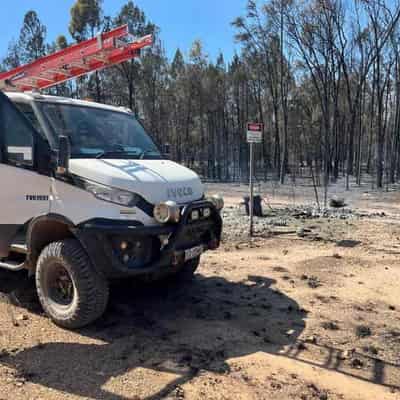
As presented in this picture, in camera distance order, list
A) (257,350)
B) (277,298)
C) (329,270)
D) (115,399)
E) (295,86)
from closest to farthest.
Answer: (115,399)
(257,350)
(277,298)
(329,270)
(295,86)

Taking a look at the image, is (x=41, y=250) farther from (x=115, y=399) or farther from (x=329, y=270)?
(x=329, y=270)

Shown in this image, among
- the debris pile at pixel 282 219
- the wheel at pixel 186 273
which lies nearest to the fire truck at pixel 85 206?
the wheel at pixel 186 273

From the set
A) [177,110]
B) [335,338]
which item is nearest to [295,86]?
[177,110]

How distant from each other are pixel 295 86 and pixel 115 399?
38213 millimetres

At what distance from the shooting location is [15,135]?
4648 millimetres

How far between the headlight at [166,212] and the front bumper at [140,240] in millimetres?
82

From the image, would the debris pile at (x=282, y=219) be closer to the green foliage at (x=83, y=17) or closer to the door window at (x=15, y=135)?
the door window at (x=15, y=135)

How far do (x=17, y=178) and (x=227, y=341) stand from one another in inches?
113

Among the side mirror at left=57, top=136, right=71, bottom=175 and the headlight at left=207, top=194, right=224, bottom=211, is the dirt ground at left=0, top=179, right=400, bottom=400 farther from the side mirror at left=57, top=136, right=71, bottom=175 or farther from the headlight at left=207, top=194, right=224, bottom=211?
the side mirror at left=57, top=136, right=71, bottom=175

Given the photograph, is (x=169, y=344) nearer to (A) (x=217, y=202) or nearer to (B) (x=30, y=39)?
(A) (x=217, y=202)

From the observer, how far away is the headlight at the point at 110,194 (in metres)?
4.15

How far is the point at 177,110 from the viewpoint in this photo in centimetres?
3869

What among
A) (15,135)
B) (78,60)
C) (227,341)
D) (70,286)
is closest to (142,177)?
(70,286)

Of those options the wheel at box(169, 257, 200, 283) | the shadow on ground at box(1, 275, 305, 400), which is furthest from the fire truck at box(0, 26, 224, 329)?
the wheel at box(169, 257, 200, 283)
